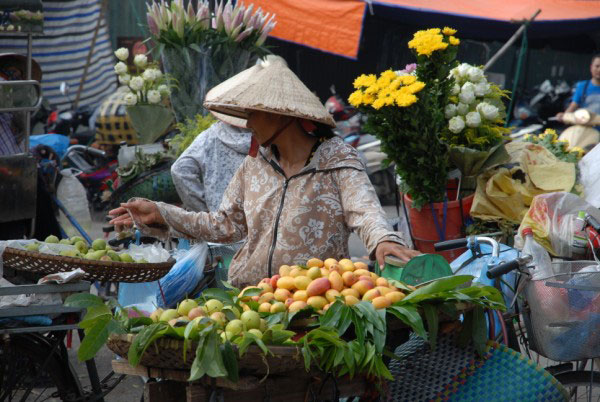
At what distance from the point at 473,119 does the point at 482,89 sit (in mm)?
290

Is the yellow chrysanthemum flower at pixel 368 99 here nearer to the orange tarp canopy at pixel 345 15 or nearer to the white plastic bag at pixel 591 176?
the white plastic bag at pixel 591 176

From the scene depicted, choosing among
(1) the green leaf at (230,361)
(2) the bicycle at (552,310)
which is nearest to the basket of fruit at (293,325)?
(1) the green leaf at (230,361)

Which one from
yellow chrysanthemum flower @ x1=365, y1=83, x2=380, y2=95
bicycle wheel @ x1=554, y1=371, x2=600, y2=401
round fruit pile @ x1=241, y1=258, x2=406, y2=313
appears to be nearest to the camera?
round fruit pile @ x1=241, y1=258, x2=406, y2=313

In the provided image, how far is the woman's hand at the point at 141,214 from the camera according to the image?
4.07m

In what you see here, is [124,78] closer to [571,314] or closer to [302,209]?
[302,209]

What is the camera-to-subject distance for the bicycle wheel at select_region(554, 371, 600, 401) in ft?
13.0

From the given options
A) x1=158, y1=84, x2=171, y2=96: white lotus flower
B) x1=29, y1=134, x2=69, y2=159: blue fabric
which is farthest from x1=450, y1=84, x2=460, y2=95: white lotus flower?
x1=29, y1=134, x2=69, y2=159: blue fabric

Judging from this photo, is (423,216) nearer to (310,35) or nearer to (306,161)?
(306,161)

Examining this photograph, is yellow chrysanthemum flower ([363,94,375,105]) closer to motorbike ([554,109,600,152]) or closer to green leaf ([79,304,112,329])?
green leaf ([79,304,112,329])

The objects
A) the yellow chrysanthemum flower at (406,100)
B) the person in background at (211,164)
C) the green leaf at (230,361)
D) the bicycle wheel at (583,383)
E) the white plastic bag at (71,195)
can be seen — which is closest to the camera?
the green leaf at (230,361)

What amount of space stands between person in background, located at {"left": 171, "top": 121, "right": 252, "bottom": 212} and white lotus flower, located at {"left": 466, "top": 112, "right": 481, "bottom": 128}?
1.32 m

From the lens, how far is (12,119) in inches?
247

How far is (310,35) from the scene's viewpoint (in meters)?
12.9

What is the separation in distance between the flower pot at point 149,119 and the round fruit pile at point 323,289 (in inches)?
183
